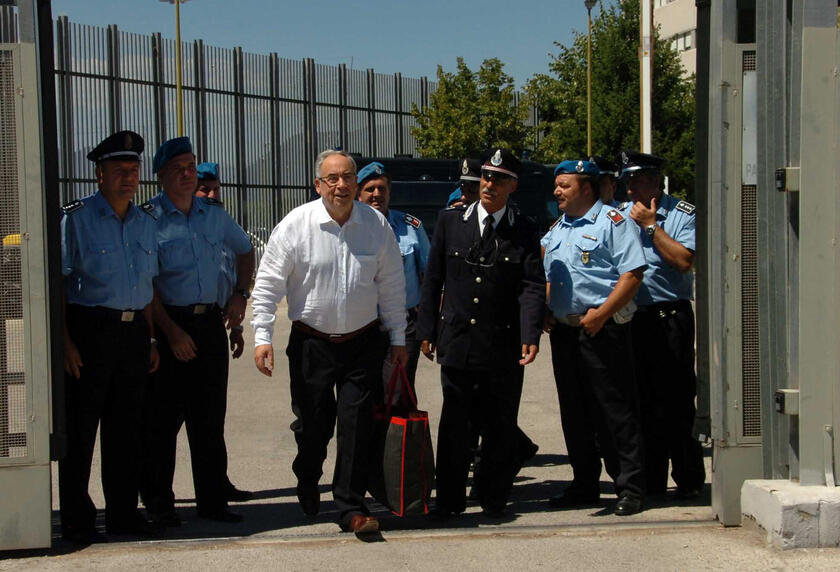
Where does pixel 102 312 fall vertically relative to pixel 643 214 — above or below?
below

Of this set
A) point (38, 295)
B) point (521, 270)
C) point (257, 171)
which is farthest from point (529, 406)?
point (257, 171)

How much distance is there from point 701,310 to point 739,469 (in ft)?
2.74

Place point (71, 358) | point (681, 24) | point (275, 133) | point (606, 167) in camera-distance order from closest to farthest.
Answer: point (71, 358) < point (606, 167) < point (275, 133) < point (681, 24)

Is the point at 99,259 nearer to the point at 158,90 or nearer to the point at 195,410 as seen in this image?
the point at 195,410

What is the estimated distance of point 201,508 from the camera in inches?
249

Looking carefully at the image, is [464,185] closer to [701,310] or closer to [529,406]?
[701,310]

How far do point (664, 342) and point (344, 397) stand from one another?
2014 millimetres

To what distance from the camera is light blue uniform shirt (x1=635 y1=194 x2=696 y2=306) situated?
262 inches

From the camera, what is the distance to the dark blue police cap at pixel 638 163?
6777 mm

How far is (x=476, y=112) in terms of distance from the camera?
34.5 meters

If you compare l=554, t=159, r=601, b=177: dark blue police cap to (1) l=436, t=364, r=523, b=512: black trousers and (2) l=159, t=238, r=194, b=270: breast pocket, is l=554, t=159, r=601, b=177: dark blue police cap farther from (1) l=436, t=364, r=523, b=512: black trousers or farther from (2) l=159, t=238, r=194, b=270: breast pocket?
(2) l=159, t=238, r=194, b=270: breast pocket

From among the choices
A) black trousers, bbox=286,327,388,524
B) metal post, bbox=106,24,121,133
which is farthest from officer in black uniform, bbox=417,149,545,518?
metal post, bbox=106,24,121,133

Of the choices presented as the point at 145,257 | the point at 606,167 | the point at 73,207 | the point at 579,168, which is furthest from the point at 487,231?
the point at 73,207

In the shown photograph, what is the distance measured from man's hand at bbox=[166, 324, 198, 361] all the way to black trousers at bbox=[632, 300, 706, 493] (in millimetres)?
2610
